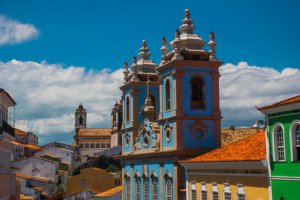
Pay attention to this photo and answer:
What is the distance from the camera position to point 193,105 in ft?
101

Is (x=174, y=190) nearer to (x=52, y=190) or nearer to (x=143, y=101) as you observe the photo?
(x=143, y=101)

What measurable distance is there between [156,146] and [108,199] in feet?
37.3

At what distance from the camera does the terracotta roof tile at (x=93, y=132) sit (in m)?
146

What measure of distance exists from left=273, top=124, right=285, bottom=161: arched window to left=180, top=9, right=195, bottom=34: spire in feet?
48.7

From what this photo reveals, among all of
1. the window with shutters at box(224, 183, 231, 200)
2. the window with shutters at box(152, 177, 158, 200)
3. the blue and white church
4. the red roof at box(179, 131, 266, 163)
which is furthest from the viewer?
the window with shutters at box(152, 177, 158, 200)

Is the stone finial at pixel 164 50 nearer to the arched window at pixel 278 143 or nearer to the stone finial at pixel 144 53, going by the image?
the stone finial at pixel 144 53

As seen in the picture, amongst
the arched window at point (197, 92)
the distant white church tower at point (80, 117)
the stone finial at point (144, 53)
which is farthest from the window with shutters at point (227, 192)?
the distant white church tower at point (80, 117)

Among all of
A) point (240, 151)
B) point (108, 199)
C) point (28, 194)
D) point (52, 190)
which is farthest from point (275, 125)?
point (52, 190)

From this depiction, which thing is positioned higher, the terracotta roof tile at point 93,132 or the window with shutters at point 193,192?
the terracotta roof tile at point 93,132

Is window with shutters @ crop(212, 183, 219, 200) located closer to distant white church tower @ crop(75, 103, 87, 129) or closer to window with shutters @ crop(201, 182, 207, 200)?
window with shutters @ crop(201, 182, 207, 200)

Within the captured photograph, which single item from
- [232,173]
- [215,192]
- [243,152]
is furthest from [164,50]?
[232,173]

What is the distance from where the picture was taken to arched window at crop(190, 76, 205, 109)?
30.9 meters

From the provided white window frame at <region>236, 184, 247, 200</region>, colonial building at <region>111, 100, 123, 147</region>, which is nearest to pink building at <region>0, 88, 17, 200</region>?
white window frame at <region>236, 184, 247, 200</region>

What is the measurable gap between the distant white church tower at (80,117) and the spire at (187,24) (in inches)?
5036
